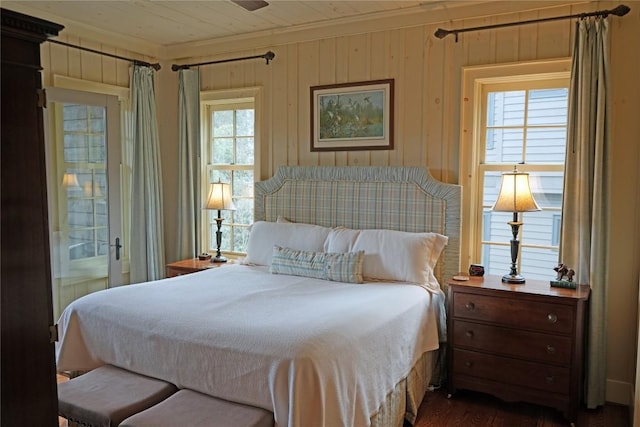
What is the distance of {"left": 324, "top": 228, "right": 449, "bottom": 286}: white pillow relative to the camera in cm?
327

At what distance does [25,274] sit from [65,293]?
118 inches

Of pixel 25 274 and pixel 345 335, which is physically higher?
pixel 25 274

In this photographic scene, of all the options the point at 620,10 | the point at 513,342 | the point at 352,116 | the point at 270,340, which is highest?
the point at 620,10

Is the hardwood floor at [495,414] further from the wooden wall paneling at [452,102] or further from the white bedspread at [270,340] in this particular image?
the wooden wall paneling at [452,102]

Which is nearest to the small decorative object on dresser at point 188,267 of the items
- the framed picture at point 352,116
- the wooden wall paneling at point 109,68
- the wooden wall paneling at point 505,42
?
the framed picture at point 352,116

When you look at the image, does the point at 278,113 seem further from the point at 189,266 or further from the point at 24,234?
the point at 24,234

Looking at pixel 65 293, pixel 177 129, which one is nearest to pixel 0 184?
pixel 65 293

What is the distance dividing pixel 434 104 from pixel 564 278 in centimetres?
148

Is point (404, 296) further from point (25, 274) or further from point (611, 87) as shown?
point (25, 274)

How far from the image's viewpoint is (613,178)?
3.08 m

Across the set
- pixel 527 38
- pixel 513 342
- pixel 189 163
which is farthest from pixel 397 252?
pixel 189 163

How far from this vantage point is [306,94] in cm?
411

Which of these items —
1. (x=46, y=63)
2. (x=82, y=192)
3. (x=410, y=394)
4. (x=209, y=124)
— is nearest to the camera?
(x=410, y=394)

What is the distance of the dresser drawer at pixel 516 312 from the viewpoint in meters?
2.87
